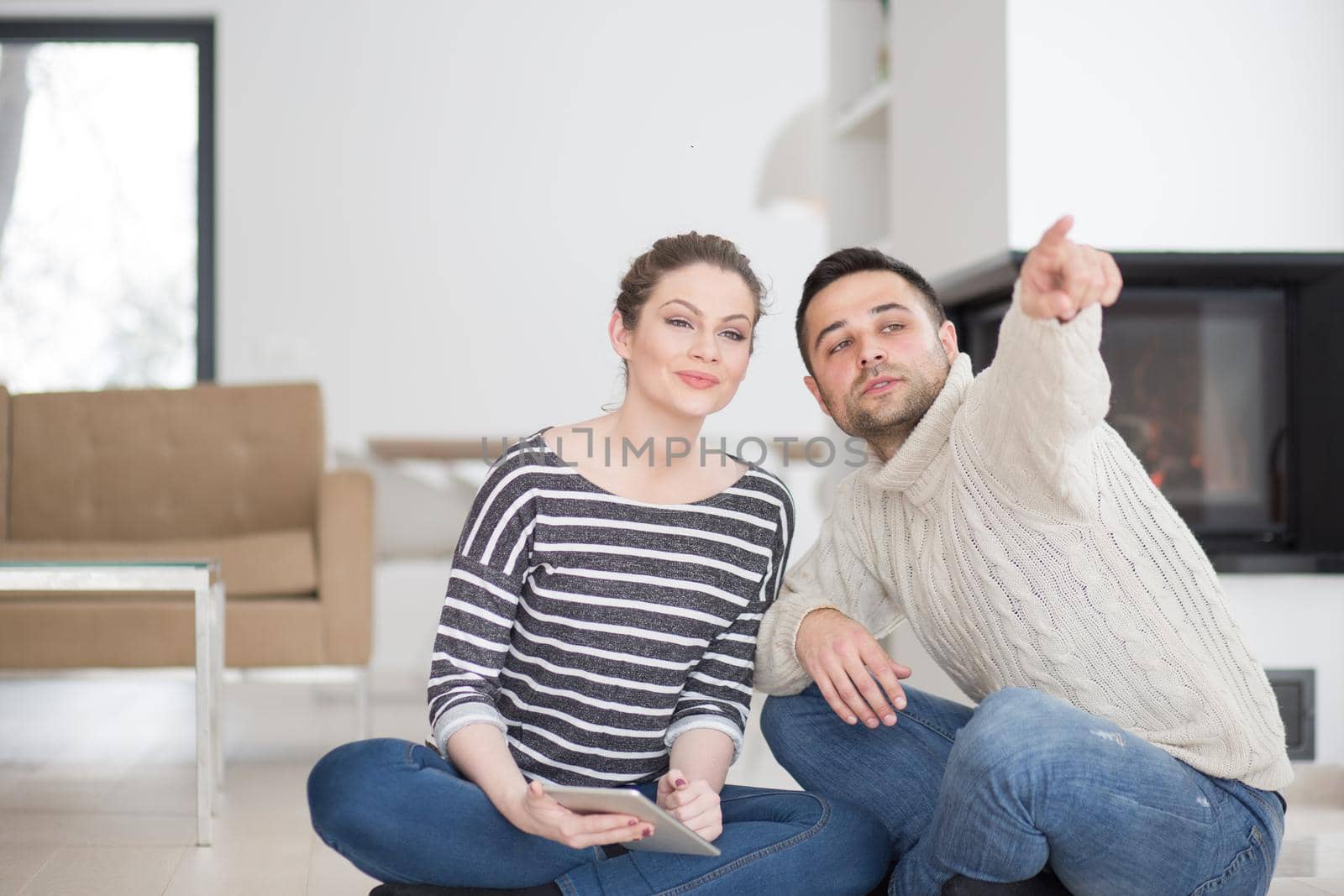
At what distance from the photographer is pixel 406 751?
4.49ft

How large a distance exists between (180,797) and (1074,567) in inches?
71.7

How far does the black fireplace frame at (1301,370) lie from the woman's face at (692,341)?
117 centimetres

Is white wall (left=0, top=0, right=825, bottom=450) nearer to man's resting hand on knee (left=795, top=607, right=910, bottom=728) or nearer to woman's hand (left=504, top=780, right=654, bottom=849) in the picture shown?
man's resting hand on knee (left=795, top=607, right=910, bottom=728)

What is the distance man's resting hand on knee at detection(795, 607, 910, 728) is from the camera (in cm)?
140

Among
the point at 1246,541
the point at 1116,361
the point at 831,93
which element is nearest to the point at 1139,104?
the point at 1116,361

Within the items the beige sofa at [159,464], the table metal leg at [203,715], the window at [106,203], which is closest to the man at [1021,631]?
the table metal leg at [203,715]

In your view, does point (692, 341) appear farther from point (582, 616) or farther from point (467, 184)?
point (467, 184)

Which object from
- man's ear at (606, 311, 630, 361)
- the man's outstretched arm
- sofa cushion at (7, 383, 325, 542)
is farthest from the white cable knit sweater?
sofa cushion at (7, 383, 325, 542)

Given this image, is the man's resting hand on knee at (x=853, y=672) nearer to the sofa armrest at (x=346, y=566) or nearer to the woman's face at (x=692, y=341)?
the woman's face at (x=692, y=341)

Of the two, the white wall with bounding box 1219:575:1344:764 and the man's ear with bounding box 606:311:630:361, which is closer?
the man's ear with bounding box 606:311:630:361

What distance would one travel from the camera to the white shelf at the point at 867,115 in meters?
3.40

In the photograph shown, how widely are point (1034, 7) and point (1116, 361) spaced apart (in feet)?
2.38

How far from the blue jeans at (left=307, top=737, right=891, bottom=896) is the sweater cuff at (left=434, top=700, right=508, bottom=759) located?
4cm

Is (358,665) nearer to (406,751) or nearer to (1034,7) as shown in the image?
(406,751)
